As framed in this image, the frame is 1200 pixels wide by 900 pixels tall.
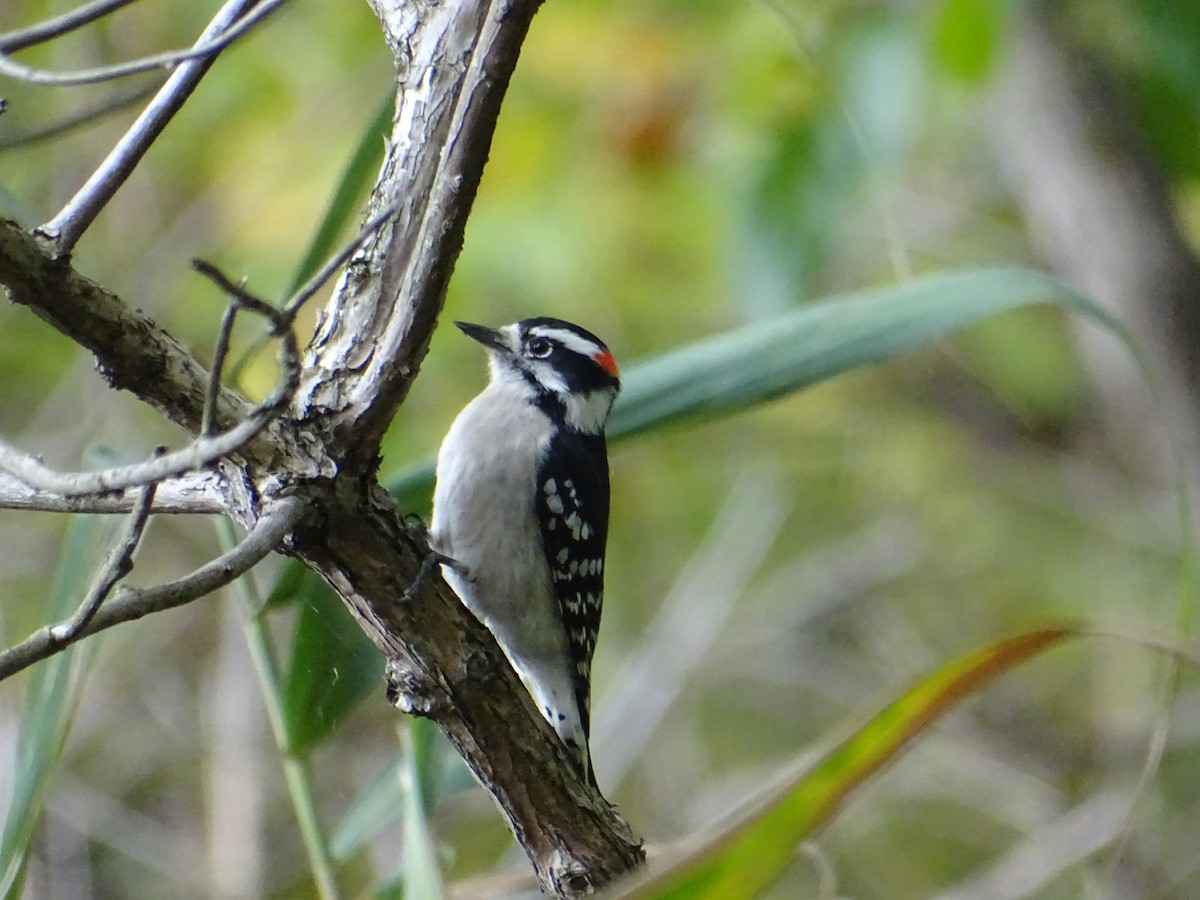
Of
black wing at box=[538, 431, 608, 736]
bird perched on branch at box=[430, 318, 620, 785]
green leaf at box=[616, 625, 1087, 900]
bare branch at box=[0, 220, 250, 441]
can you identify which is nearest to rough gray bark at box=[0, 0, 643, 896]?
bare branch at box=[0, 220, 250, 441]

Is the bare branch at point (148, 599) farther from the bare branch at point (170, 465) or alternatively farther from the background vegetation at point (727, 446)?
the background vegetation at point (727, 446)

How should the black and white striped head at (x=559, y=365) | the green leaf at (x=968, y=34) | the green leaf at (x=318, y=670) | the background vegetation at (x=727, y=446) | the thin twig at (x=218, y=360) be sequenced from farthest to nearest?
1. the background vegetation at (x=727, y=446)
2. the black and white striped head at (x=559, y=365)
3. the green leaf at (x=968, y=34)
4. the green leaf at (x=318, y=670)
5. the thin twig at (x=218, y=360)

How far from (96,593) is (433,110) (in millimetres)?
765

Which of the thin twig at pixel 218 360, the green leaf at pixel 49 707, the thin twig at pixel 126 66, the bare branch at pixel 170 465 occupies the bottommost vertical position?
the green leaf at pixel 49 707

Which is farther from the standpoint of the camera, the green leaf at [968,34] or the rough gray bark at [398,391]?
the green leaf at [968,34]

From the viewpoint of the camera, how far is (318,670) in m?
1.97

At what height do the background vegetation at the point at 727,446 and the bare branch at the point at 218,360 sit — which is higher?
the bare branch at the point at 218,360

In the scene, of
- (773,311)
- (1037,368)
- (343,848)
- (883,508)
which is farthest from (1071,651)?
(343,848)

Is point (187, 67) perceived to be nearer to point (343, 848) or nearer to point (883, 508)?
point (343, 848)

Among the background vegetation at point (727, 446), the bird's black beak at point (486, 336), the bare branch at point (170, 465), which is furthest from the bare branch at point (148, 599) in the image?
the background vegetation at point (727, 446)

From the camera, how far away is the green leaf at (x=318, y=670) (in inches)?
76.8

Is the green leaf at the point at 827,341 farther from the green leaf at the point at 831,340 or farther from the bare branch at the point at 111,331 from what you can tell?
the bare branch at the point at 111,331

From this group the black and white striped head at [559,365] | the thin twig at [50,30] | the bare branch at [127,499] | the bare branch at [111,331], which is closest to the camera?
the bare branch at [111,331]

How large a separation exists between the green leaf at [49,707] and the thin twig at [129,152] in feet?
2.10
